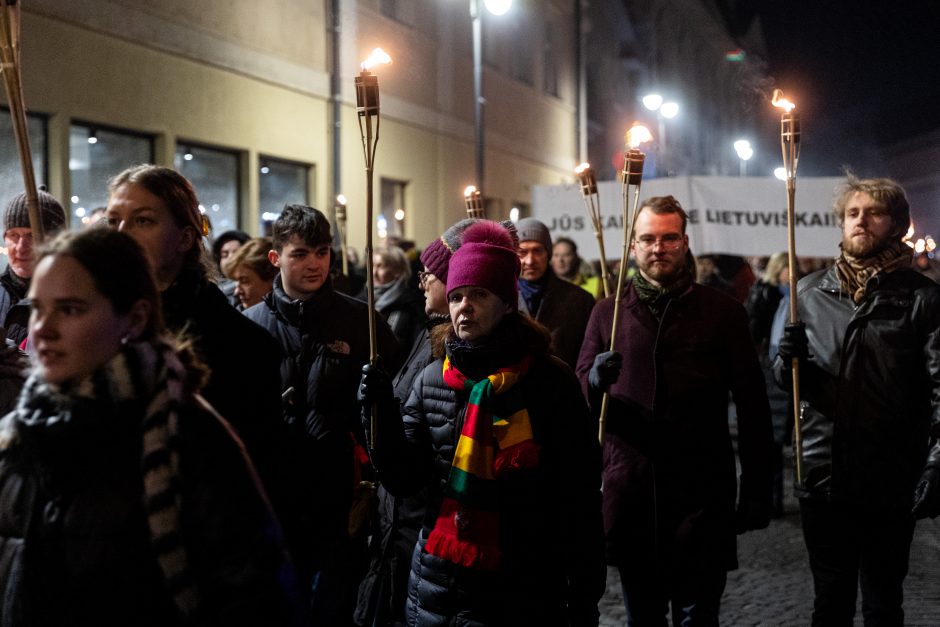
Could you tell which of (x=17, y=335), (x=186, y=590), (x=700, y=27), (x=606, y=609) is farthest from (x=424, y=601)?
(x=700, y=27)

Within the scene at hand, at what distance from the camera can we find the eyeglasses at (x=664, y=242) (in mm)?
5379

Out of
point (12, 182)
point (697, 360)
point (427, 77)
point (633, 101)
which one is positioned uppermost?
point (633, 101)

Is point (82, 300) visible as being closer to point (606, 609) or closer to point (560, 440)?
point (560, 440)

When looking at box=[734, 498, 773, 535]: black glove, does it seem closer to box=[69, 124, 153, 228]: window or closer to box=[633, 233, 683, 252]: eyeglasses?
box=[633, 233, 683, 252]: eyeglasses

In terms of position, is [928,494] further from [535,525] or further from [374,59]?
[374,59]

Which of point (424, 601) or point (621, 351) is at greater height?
point (621, 351)

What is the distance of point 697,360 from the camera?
527cm

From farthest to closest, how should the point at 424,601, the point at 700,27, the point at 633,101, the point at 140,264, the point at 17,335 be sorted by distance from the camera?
1. the point at 700,27
2. the point at 633,101
3. the point at 17,335
4. the point at 424,601
5. the point at 140,264

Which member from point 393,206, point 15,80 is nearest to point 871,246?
point 15,80

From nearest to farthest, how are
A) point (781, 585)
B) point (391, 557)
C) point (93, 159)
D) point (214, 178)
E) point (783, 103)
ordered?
point (391, 557)
point (783, 103)
point (781, 585)
point (93, 159)
point (214, 178)

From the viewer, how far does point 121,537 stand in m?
2.45

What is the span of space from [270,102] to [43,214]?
11.0 metres

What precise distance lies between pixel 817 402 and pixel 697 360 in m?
0.56

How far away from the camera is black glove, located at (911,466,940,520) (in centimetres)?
471
